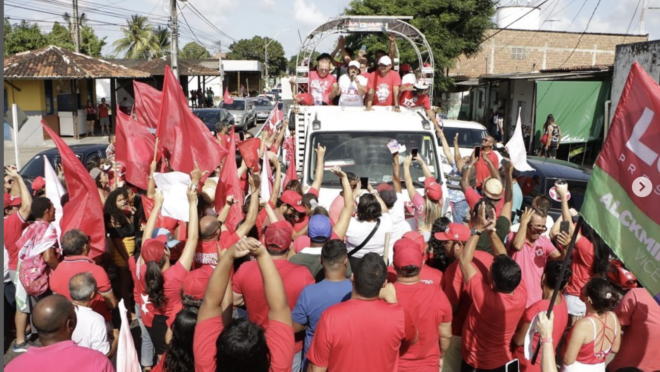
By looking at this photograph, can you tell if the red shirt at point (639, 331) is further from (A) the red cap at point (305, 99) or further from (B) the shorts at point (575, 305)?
(A) the red cap at point (305, 99)

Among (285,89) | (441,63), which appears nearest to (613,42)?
(441,63)

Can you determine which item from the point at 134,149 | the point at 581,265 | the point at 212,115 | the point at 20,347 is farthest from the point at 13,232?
the point at 212,115

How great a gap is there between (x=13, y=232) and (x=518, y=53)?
43.8 m

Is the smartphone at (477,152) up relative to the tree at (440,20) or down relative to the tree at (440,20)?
down

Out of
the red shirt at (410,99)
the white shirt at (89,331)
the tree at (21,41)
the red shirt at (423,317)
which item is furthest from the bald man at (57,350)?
the tree at (21,41)

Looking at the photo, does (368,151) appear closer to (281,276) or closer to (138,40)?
(281,276)

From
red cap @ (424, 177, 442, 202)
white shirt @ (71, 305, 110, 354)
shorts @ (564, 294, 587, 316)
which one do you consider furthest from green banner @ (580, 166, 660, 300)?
white shirt @ (71, 305, 110, 354)

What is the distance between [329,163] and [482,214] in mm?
3831

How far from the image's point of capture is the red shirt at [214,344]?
3242mm

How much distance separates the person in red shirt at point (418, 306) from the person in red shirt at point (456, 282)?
1.55 ft

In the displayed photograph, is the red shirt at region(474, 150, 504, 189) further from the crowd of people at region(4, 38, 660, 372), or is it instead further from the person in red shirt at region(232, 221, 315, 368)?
the person in red shirt at region(232, 221, 315, 368)

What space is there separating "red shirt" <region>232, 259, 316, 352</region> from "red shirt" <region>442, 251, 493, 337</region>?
1.05 meters

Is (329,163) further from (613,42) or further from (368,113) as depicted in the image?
(613,42)

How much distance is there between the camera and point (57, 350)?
3.16m
